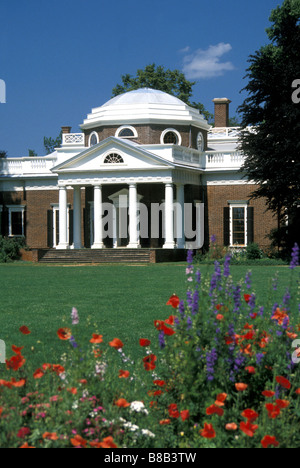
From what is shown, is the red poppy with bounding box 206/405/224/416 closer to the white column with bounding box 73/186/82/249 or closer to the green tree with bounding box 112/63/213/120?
the white column with bounding box 73/186/82/249

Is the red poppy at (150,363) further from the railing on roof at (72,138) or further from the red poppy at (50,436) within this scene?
the railing on roof at (72,138)

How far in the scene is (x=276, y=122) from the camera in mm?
31375

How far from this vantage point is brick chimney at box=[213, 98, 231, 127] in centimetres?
5250

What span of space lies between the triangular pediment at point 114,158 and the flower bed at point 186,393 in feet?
107

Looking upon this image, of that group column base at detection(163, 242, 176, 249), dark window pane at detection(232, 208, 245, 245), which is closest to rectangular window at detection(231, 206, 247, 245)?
dark window pane at detection(232, 208, 245, 245)

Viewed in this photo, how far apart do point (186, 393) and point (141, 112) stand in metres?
37.9

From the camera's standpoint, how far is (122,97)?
149ft

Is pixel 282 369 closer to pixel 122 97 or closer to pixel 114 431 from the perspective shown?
pixel 114 431

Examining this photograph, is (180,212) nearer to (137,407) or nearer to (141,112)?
(141,112)

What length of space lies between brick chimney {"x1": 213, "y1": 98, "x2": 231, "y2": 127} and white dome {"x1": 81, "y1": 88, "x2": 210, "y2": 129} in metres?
7.83

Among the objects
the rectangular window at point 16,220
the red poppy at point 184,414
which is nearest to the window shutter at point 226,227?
the rectangular window at point 16,220
